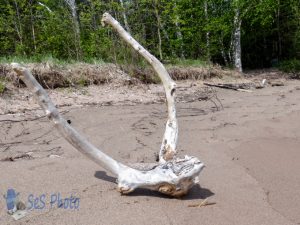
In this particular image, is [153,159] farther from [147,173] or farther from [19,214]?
[19,214]

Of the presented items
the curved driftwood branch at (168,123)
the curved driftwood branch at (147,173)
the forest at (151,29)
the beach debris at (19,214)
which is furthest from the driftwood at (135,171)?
the forest at (151,29)

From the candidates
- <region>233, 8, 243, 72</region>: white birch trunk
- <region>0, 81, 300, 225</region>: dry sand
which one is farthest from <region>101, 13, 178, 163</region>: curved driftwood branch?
<region>233, 8, 243, 72</region>: white birch trunk

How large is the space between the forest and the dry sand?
309 cm

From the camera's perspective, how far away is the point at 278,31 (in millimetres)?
15164

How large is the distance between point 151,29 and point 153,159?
819 cm

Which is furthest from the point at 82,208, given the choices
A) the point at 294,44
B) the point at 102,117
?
the point at 294,44

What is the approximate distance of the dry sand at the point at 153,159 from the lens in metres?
2.46

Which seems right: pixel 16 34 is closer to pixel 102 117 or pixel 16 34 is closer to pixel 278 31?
pixel 102 117

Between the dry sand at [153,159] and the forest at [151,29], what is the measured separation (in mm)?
3088

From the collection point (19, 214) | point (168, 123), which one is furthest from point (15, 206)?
point (168, 123)

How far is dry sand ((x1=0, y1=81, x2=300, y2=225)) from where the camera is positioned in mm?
2457

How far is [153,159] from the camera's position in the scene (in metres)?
3.57

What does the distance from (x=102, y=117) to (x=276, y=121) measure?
95.6 inches

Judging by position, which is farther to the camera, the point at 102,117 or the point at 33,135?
the point at 102,117
